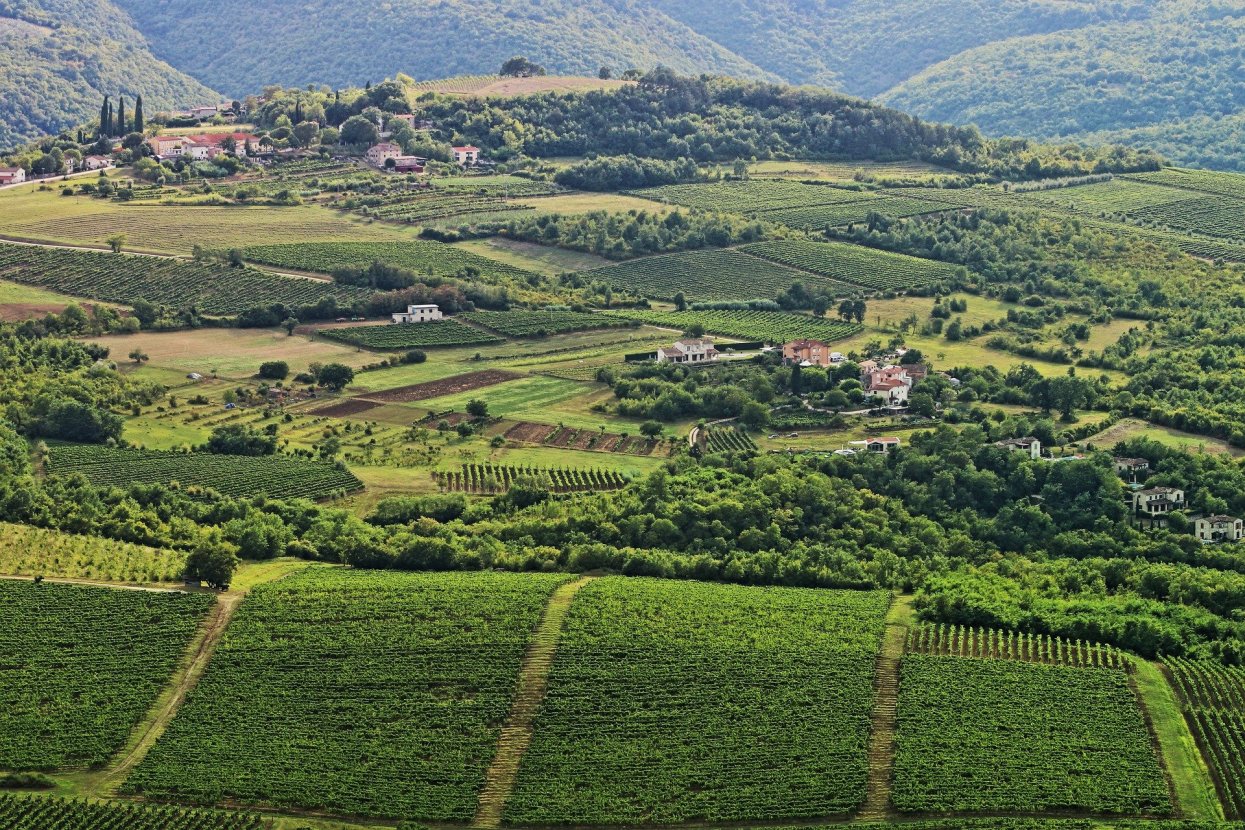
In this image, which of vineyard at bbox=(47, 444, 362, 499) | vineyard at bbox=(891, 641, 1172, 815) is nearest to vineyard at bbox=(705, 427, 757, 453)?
vineyard at bbox=(47, 444, 362, 499)

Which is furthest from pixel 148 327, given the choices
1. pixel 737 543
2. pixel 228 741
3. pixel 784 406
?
pixel 228 741

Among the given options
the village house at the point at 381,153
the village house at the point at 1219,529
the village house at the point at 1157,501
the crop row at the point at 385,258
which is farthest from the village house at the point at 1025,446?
the village house at the point at 381,153

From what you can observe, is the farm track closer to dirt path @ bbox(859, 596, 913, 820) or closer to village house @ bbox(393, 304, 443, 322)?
dirt path @ bbox(859, 596, 913, 820)

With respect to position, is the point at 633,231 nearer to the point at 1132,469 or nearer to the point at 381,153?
the point at 381,153

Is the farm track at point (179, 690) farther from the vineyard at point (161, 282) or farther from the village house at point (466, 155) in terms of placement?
the village house at point (466, 155)

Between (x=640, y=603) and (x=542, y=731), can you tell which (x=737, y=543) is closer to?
(x=640, y=603)

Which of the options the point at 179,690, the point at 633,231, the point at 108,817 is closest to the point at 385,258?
the point at 633,231
